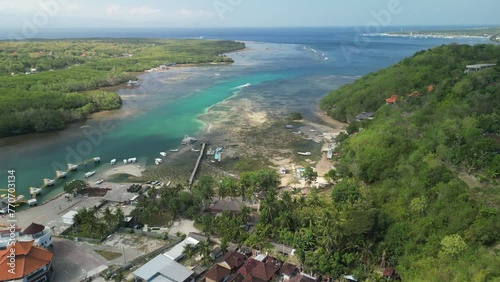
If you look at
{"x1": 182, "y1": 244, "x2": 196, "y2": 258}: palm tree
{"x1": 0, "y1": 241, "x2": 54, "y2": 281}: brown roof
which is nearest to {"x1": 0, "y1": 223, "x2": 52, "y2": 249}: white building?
{"x1": 0, "y1": 241, "x2": 54, "y2": 281}: brown roof

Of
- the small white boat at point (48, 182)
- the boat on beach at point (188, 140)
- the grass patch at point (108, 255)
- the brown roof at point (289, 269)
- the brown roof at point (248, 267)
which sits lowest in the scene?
the grass patch at point (108, 255)

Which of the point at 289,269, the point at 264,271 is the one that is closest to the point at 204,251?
the point at 264,271

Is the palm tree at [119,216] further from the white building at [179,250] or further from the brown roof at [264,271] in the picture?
the brown roof at [264,271]

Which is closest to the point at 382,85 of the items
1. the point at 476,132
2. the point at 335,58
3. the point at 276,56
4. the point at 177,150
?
the point at 476,132

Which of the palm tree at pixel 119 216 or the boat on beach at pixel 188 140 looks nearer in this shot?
the palm tree at pixel 119 216

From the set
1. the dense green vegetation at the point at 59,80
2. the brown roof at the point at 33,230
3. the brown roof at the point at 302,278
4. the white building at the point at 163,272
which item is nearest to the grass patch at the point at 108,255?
the white building at the point at 163,272

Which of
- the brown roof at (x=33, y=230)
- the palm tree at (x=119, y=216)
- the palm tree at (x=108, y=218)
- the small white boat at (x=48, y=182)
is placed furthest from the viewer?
the small white boat at (x=48, y=182)

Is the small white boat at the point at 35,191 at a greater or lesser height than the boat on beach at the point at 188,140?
lesser

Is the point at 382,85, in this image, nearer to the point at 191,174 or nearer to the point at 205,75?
the point at 191,174

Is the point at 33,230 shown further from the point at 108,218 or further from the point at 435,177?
the point at 435,177
